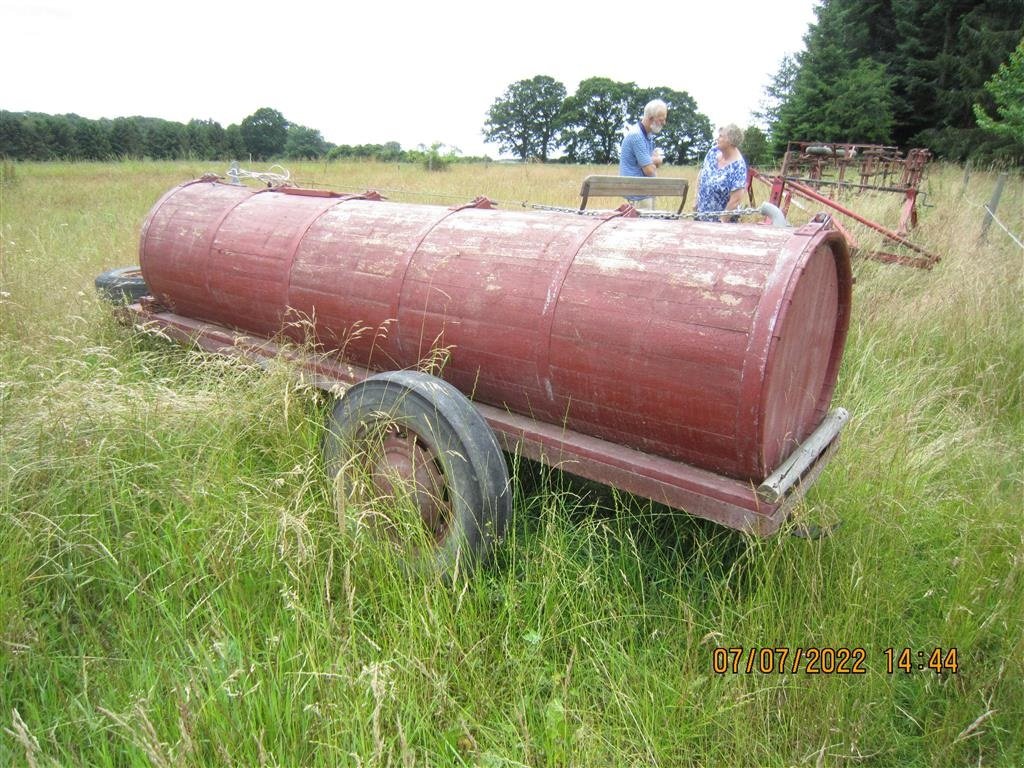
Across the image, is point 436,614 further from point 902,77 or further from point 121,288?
point 902,77

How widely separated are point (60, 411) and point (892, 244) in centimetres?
789

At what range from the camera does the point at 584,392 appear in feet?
8.16

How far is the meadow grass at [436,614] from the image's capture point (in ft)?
6.03

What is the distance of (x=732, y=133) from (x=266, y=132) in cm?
4008

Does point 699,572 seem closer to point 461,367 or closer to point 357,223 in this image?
point 461,367

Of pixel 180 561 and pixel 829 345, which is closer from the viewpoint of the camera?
pixel 180 561

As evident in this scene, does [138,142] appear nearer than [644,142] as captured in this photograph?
No

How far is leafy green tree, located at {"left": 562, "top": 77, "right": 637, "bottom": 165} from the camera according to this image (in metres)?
56.7

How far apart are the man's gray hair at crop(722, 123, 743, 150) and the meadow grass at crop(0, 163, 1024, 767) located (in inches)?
113

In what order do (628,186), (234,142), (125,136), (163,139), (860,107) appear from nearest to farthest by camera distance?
(628,186), (125,136), (163,139), (860,107), (234,142)

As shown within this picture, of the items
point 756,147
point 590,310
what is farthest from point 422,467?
point 756,147

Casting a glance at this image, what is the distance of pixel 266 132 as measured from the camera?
38969mm

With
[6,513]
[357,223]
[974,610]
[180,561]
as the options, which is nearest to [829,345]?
[974,610]
